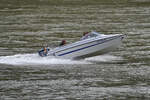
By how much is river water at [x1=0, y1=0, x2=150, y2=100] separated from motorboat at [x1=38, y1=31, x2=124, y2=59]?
1.29 ft

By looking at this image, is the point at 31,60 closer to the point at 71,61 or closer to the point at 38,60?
the point at 38,60

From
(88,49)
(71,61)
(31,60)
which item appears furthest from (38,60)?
(88,49)

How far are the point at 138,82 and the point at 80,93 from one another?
3.17m

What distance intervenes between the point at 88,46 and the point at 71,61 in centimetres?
127

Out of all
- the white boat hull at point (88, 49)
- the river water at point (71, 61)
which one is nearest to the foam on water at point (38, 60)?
the river water at point (71, 61)

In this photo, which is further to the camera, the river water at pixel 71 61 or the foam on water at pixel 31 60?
the foam on water at pixel 31 60

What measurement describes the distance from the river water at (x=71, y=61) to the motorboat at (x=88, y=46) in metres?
0.39

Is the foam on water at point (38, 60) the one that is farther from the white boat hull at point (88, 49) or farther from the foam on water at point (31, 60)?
the white boat hull at point (88, 49)

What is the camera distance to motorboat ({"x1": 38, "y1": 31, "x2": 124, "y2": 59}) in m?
28.9

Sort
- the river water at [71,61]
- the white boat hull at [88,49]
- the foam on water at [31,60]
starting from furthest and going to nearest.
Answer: the white boat hull at [88,49]
the foam on water at [31,60]
the river water at [71,61]

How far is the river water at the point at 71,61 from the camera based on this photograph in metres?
21.0

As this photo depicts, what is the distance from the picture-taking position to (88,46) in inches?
1142

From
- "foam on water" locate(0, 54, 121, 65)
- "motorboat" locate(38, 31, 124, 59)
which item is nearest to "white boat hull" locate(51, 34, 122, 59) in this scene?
"motorboat" locate(38, 31, 124, 59)

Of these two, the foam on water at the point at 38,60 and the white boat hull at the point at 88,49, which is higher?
the white boat hull at the point at 88,49
